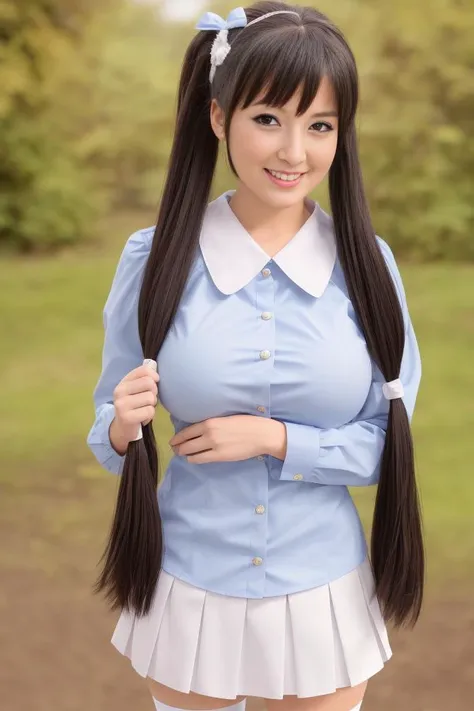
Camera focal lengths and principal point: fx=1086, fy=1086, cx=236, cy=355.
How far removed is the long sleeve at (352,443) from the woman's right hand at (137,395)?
19 cm

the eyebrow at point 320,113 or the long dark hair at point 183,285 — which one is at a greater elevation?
the eyebrow at point 320,113

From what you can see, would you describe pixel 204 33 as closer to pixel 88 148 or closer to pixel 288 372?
pixel 288 372

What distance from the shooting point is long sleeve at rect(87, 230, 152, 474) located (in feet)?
5.08

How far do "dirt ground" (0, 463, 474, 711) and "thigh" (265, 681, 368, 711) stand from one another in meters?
1.24

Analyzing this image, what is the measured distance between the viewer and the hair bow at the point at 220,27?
143 centimetres

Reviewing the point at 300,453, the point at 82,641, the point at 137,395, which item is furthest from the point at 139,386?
the point at 82,641

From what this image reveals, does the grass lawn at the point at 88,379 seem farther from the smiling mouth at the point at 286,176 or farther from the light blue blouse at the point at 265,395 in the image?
the smiling mouth at the point at 286,176

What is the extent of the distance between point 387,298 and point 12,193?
6850mm

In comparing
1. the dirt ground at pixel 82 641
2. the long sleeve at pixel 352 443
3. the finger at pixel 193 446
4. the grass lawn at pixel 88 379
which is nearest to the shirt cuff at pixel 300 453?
→ the long sleeve at pixel 352 443

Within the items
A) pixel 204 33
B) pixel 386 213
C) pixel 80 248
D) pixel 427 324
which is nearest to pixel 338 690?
pixel 204 33

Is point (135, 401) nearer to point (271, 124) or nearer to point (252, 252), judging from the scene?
point (252, 252)

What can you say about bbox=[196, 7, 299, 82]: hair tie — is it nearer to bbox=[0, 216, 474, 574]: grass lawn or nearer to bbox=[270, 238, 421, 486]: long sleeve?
bbox=[270, 238, 421, 486]: long sleeve

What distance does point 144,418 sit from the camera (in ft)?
4.77

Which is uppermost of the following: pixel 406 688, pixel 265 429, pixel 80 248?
pixel 80 248
